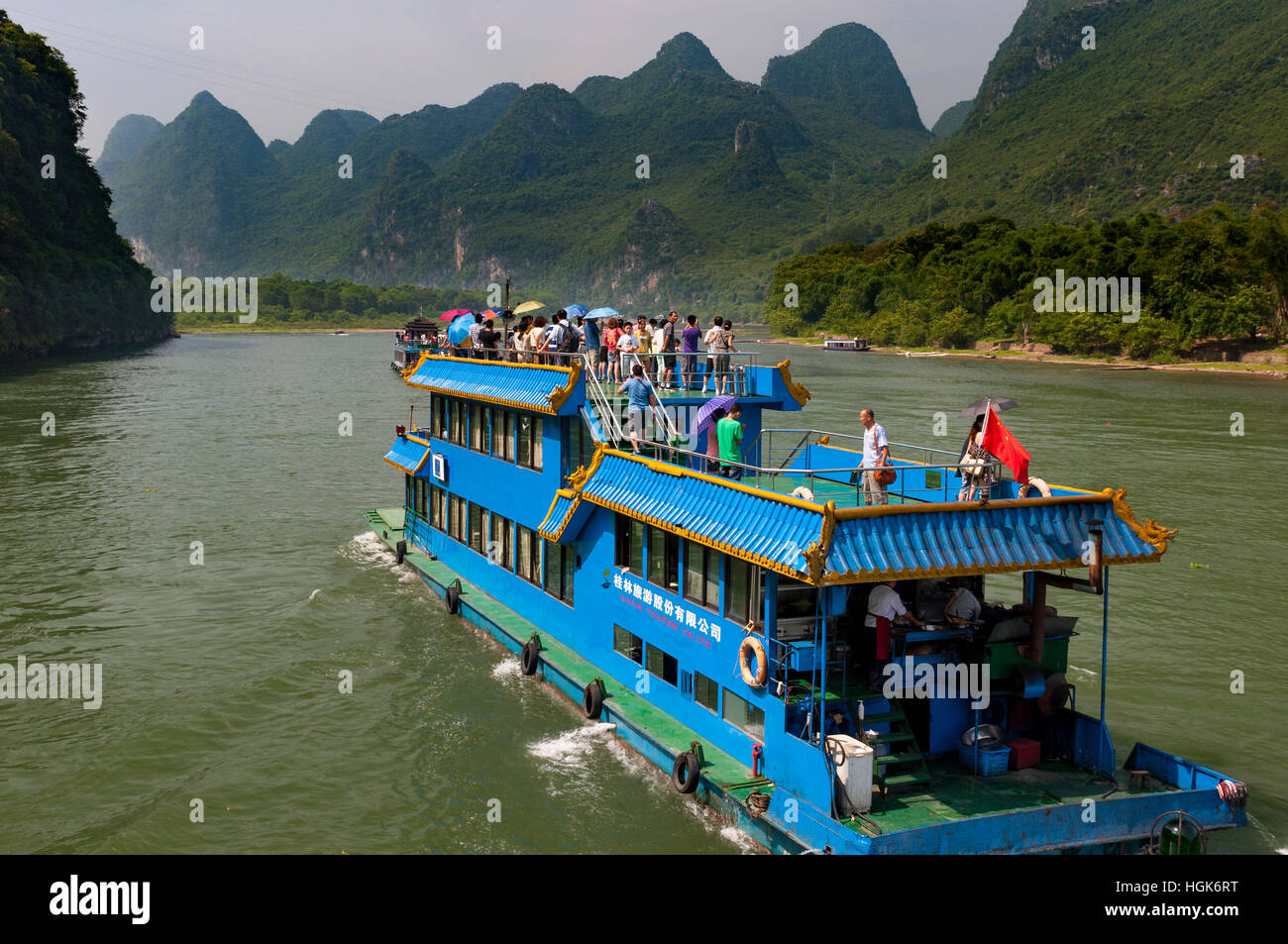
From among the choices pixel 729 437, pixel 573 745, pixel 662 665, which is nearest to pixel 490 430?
pixel 573 745

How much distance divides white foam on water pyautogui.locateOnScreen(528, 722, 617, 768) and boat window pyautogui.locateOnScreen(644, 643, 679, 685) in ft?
3.38

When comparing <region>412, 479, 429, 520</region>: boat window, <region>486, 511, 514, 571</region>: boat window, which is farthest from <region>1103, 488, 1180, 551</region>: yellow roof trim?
<region>412, 479, 429, 520</region>: boat window

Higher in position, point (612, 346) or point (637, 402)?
point (612, 346)

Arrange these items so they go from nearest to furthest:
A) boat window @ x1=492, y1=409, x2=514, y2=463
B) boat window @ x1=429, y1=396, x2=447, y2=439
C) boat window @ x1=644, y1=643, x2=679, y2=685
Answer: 1. boat window @ x1=644, y1=643, x2=679, y2=685
2. boat window @ x1=492, y1=409, x2=514, y2=463
3. boat window @ x1=429, y1=396, x2=447, y2=439

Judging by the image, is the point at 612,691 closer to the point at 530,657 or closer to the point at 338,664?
the point at 530,657

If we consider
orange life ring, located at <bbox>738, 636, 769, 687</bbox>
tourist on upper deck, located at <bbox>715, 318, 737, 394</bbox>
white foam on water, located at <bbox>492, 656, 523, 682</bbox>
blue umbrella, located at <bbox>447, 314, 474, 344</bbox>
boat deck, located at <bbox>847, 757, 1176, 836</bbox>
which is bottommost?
white foam on water, located at <bbox>492, 656, 523, 682</bbox>

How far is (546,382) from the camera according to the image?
56.0 ft

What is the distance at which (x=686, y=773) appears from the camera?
13016 mm

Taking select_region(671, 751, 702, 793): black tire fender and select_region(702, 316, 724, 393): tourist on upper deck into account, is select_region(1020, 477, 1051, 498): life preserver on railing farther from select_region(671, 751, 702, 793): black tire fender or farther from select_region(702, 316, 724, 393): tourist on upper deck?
select_region(702, 316, 724, 393): tourist on upper deck

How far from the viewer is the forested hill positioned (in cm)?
7950

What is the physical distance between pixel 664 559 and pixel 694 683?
1.62 meters

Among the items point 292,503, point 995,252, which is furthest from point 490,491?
point 995,252
